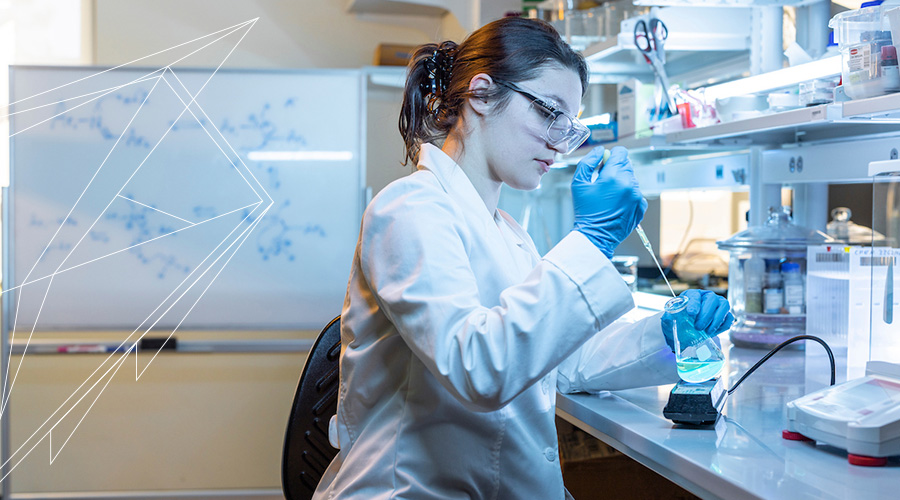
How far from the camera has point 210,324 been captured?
2.81 metres

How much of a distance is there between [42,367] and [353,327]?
8.71 feet

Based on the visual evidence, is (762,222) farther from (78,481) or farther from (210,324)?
(78,481)

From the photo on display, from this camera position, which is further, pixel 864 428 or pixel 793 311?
pixel 793 311

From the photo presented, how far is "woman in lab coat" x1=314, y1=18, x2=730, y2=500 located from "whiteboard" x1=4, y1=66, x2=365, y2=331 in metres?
1.66

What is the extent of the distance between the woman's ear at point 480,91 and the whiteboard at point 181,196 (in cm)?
180

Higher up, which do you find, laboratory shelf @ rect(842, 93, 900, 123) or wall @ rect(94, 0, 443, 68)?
wall @ rect(94, 0, 443, 68)

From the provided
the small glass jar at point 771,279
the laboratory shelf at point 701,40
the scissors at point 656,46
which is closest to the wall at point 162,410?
the laboratory shelf at point 701,40

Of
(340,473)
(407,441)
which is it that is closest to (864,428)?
(407,441)

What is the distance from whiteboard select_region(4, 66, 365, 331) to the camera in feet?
8.98

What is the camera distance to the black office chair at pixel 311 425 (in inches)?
58.8

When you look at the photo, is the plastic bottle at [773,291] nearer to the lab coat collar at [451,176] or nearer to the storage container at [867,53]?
the storage container at [867,53]

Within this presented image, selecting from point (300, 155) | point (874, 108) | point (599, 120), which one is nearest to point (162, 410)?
point (300, 155)

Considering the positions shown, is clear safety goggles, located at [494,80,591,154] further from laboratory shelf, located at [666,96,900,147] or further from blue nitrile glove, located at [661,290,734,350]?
laboratory shelf, located at [666,96,900,147]

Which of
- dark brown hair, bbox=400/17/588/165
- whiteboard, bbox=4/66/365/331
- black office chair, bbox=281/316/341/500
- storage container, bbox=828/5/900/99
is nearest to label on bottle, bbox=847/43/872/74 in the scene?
storage container, bbox=828/5/900/99
